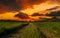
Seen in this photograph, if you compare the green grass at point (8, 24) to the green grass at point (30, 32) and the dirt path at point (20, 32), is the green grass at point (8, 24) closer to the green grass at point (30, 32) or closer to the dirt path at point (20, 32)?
→ the dirt path at point (20, 32)

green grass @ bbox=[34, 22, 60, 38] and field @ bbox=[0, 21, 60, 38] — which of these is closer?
field @ bbox=[0, 21, 60, 38]

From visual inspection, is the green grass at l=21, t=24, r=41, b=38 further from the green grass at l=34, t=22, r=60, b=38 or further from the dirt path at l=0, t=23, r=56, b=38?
the green grass at l=34, t=22, r=60, b=38

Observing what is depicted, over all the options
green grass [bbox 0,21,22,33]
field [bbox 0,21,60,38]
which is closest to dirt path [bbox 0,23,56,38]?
field [bbox 0,21,60,38]

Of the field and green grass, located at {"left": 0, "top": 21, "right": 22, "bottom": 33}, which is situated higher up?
green grass, located at {"left": 0, "top": 21, "right": 22, "bottom": 33}

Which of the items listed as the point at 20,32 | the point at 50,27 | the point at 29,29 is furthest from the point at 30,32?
the point at 50,27

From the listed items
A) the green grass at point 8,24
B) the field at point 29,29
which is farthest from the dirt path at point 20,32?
the green grass at point 8,24

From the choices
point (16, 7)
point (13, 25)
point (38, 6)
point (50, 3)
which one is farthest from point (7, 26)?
point (50, 3)

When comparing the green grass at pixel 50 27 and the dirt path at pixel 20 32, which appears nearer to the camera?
the dirt path at pixel 20 32

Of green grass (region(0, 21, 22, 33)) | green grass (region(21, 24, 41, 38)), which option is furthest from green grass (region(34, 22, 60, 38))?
green grass (region(0, 21, 22, 33))

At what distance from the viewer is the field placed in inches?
178

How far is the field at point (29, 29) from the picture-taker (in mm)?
4520

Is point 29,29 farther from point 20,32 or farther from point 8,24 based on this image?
point 8,24

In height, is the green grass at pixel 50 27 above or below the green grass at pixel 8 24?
below

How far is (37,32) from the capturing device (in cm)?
463
